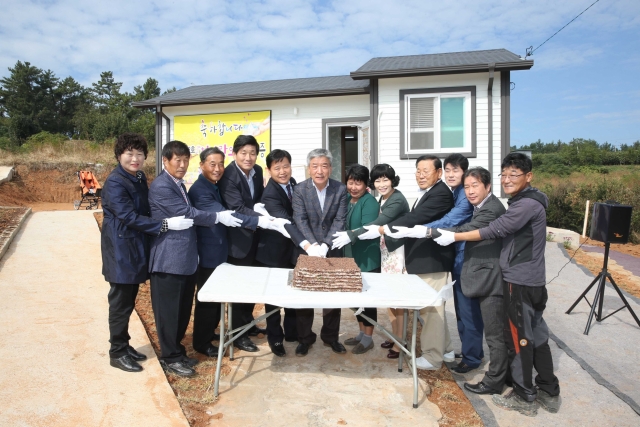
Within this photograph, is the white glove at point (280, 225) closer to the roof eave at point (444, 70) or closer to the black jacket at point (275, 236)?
the black jacket at point (275, 236)

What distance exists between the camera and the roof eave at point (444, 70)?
8164 millimetres

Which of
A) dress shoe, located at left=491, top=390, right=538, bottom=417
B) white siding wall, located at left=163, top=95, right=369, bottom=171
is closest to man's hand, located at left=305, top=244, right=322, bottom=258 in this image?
dress shoe, located at left=491, top=390, right=538, bottom=417

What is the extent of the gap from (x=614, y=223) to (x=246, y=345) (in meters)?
4.41

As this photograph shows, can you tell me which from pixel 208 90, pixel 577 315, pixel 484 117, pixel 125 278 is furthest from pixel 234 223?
pixel 208 90

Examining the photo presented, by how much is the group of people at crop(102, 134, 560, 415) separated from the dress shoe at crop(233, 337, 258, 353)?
13 millimetres

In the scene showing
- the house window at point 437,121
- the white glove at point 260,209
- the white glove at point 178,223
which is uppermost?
the house window at point 437,121

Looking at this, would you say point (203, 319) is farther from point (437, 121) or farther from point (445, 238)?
point (437, 121)

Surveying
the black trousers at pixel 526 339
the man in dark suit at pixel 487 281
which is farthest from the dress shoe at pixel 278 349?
the black trousers at pixel 526 339

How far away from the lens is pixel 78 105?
40.9 m

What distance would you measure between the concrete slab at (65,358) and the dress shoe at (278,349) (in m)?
1.05

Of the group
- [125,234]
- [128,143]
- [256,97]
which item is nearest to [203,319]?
[125,234]

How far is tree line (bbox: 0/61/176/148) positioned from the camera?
32.1 m

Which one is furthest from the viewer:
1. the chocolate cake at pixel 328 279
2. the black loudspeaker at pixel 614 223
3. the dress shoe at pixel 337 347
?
the black loudspeaker at pixel 614 223

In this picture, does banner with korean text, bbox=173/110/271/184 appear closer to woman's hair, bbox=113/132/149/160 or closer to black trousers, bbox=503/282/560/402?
woman's hair, bbox=113/132/149/160
